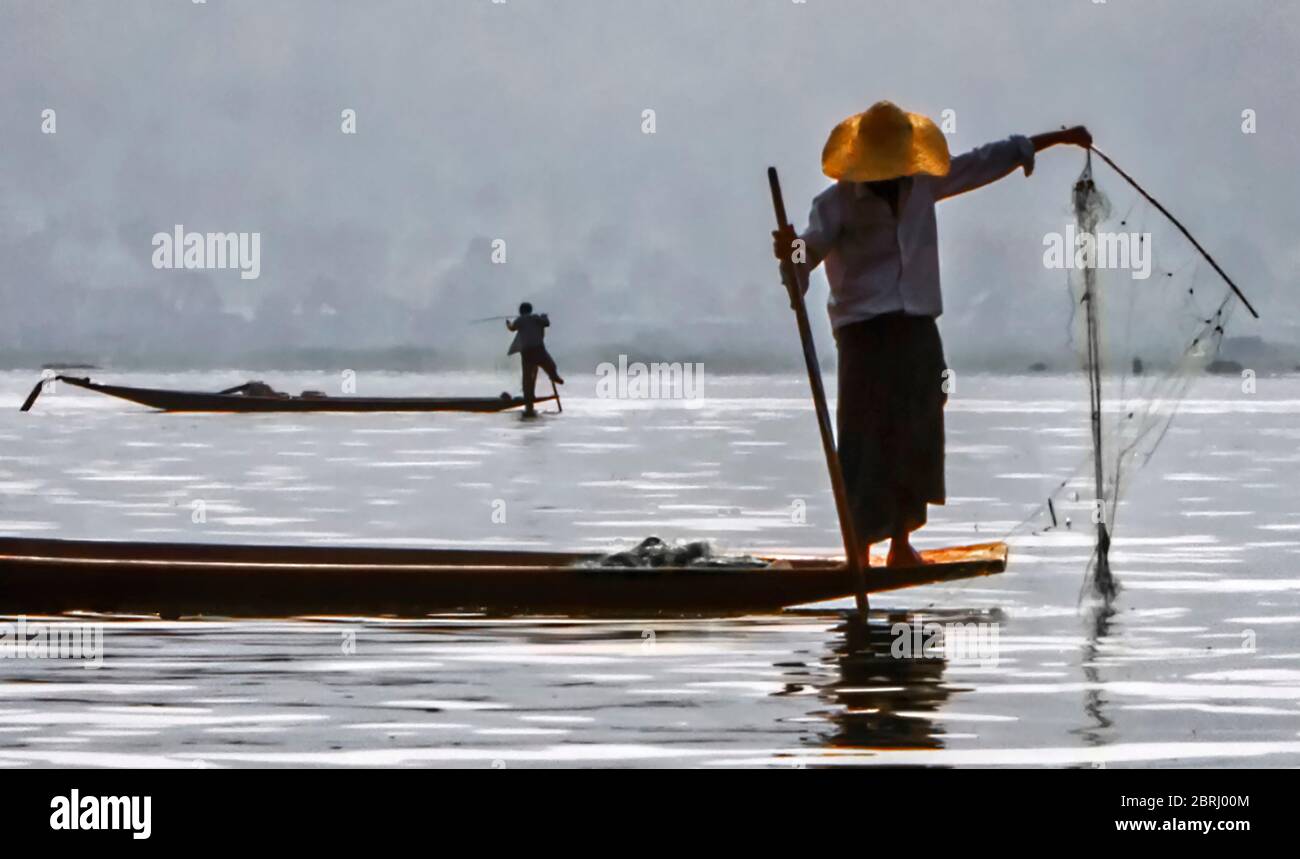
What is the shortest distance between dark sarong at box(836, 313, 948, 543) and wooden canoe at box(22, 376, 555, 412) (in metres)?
20.8

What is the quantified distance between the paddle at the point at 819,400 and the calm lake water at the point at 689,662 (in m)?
0.26

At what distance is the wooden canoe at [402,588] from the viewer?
759 cm

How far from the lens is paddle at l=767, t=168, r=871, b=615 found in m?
7.44

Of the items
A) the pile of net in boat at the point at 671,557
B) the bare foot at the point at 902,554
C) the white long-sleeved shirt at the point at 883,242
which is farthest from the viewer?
the pile of net in boat at the point at 671,557

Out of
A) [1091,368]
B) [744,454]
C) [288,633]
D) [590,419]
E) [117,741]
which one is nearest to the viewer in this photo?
[117,741]

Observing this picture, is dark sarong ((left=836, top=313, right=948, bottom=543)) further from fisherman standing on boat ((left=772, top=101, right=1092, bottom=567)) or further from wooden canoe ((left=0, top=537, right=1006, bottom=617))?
wooden canoe ((left=0, top=537, right=1006, bottom=617))

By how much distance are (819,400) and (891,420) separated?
0.28m

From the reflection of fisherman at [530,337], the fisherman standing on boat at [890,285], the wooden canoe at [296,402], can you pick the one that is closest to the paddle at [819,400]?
the fisherman standing on boat at [890,285]

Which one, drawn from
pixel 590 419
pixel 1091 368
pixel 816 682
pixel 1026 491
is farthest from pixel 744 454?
pixel 816 682

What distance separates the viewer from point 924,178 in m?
7.57

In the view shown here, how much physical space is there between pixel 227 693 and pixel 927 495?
2.70m

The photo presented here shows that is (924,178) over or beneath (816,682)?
over

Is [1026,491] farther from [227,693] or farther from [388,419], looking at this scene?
[388,419]

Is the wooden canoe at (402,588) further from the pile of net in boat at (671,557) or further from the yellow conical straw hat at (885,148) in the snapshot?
the yellow conical straw hat at (885,148)
